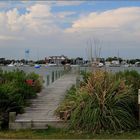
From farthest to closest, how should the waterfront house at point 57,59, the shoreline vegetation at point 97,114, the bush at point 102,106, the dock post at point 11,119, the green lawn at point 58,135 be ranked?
the waterfront house at point 57,59 → the dock post at point 11,119 → the bush at point 102,106 → the shoreline vegetation at point 97,114 → the green lawn at point 58,135

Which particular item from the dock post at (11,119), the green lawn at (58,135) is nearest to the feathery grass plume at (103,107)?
the green lawn at (58,135)

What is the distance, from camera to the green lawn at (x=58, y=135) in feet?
37.6

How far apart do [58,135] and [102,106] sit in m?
1.54

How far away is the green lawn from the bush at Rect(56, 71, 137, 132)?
0.29 meters

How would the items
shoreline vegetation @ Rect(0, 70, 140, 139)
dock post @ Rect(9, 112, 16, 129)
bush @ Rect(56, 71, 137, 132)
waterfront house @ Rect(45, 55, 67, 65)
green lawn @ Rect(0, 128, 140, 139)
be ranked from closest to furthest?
green lawn @ Rect(0, 128, 140, 139) < shoreline vegetation @ Rect(0, 70, 140, 139) < bush @ Rect(56, 71, 137, 132) < dock post @ Rect(9, 112, 16, 129) < waterfront house @ Rect(45, 55, 67, 65)

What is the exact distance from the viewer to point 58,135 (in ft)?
38.4

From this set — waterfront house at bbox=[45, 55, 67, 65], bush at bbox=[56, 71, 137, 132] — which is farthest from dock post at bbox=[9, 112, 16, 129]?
waterfront house at bbox=[45, 55, 67, 65]

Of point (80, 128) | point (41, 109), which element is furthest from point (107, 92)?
point (41, 109)

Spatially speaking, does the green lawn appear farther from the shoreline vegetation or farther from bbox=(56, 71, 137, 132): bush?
bbox=(56, 71, 137, 132): bush

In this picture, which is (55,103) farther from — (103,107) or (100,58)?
(103,107)

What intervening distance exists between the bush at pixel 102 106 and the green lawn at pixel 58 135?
29 centimetres

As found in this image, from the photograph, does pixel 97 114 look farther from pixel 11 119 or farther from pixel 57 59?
pixel 57 59

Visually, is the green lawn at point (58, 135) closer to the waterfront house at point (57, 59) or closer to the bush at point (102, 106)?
the bush at point (102, 106)

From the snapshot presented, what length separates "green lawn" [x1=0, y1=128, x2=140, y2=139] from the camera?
37.6 feet
